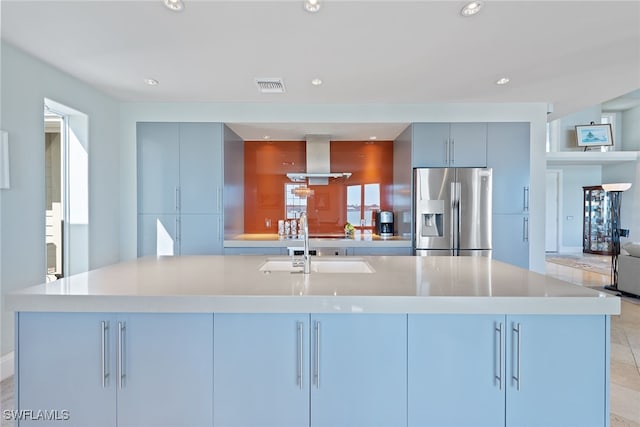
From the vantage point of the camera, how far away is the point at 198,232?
386 cm

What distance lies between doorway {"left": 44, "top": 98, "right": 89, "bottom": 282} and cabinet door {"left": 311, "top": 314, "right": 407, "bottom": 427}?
3.12m

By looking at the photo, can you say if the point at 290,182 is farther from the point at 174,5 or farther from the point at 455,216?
the point at 174,5

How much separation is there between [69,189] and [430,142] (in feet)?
12.5

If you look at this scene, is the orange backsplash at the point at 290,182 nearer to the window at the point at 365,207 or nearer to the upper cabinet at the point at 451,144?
the window at the point at 365,207

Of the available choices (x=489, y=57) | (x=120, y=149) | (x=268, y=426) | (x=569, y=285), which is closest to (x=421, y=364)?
(x=268, y=426)

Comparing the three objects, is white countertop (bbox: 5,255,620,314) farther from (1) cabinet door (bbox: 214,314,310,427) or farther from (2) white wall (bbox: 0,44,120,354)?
(2) white wall (bbox: 0,44,120,354)

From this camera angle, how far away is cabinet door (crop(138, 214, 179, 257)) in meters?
3.86

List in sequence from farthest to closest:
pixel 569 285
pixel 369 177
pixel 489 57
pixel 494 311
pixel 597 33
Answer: pixel 369 177 < pixel 489 57 < pixel 597 33 < pixel 569 285 < pixel 494 311

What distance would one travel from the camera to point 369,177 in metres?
4.77

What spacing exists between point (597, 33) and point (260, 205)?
12.5ft

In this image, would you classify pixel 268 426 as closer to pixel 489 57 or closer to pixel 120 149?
pixel 489 57

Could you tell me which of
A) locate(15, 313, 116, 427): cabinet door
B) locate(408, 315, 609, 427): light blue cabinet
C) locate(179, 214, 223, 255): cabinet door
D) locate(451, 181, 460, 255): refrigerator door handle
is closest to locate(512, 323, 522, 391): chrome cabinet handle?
locate(408, 315, 609, 427): light blue cabinet

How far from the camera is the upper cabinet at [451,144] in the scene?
3.84 meters

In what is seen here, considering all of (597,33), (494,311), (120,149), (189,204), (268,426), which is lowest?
(268,426)
